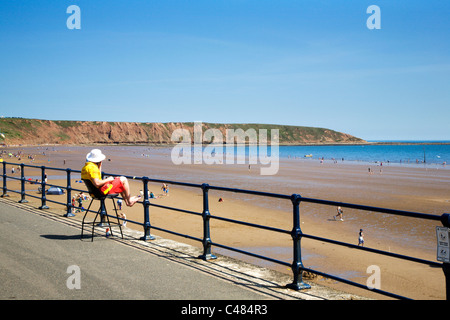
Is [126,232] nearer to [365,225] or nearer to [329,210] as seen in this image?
[365,225]

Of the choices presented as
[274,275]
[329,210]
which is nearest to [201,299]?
[274,275]

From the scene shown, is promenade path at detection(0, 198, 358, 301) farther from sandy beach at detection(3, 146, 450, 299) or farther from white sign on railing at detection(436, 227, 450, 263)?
sandy beach at detection(3, 146, 450, 299)

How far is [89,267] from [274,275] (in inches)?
109

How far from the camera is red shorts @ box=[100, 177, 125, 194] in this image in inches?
294

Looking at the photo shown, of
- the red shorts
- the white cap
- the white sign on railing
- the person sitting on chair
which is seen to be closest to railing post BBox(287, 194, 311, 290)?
the white sign on railing

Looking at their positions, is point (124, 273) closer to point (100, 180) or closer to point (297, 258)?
point (100, 180)

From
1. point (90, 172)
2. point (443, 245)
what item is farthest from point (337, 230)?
point (443, 245)

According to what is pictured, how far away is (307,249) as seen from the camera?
14047 millimetres

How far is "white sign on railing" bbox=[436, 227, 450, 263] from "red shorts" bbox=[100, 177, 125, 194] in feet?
17.6

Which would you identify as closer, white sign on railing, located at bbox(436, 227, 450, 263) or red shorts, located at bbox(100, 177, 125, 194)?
white sign on railing, located at bbox(436, 227, 450, 263)

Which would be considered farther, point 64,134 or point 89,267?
point 64,134

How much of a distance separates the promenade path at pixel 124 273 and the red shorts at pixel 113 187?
1008mm

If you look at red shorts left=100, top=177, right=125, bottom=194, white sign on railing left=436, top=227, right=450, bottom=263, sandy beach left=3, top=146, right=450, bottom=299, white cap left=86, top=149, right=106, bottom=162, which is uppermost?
white cap left=86, top=149, right=106, bottom=162
